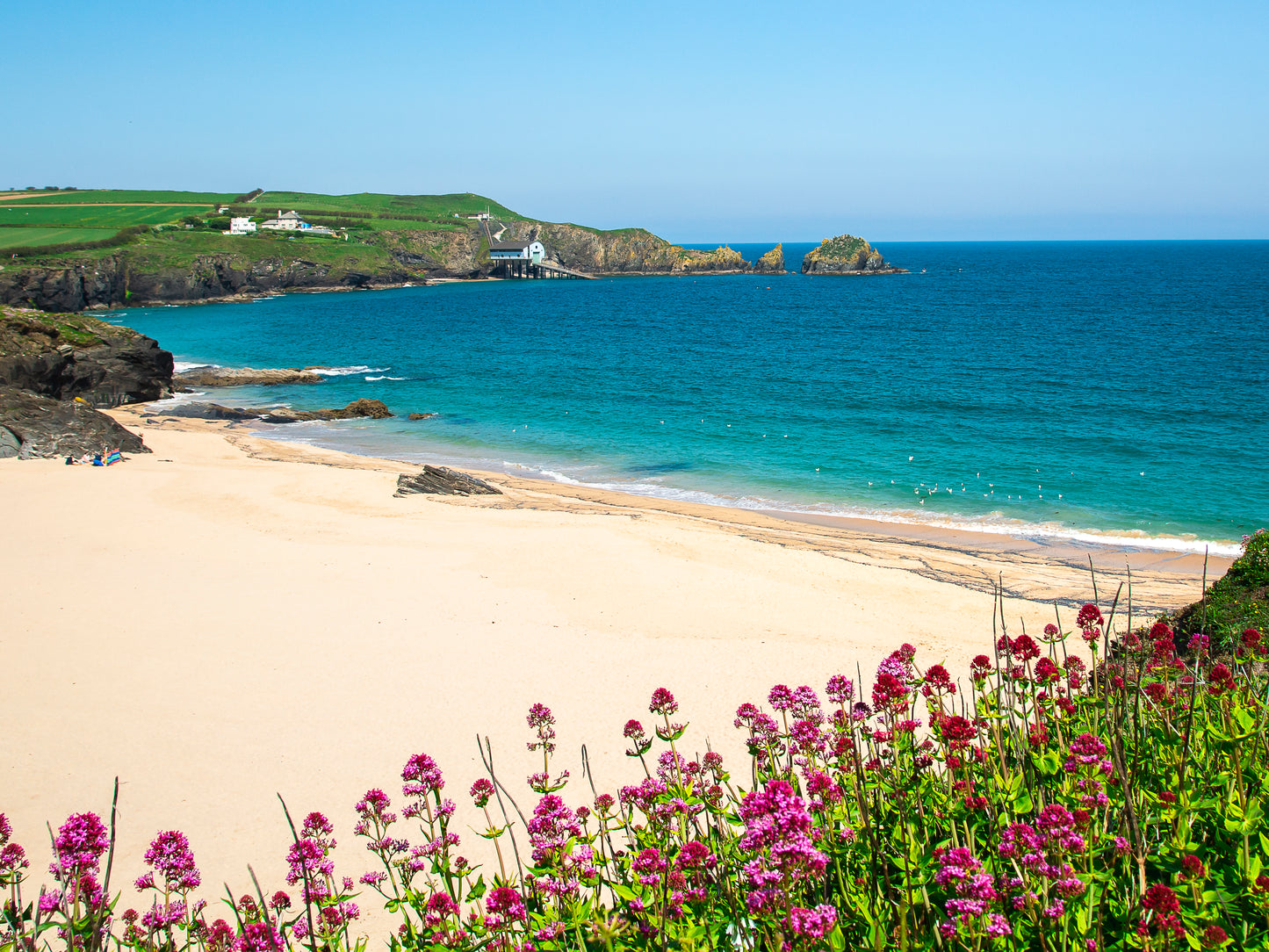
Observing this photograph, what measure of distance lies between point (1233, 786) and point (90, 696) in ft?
34.5

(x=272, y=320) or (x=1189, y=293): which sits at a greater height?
(x=1189, y=293)

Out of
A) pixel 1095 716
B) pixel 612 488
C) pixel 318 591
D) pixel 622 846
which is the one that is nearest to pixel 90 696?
pixel 318 591

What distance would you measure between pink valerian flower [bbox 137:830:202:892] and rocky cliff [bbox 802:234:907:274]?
6140 inches

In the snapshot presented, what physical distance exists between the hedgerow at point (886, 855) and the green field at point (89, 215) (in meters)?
132

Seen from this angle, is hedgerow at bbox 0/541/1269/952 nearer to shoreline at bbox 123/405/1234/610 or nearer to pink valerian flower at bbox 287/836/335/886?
pink valerian flower at bbox 287/836/335/886

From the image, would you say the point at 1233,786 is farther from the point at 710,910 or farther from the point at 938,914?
the point at 710,910

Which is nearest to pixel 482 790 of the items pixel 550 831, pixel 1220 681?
pixel 550 831

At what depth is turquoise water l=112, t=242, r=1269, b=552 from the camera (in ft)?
73.4

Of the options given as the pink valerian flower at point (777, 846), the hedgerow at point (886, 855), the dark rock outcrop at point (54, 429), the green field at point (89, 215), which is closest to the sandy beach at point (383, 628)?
the dark rock outcrop at point (54, 429)

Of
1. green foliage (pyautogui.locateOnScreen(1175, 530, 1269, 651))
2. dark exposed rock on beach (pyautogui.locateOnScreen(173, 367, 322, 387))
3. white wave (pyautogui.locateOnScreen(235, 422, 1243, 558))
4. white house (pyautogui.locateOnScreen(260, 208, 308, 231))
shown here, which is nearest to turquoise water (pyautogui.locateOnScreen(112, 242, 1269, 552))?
white wave (pyautogui.locateOnScreen(235, 422, 1243, 558))

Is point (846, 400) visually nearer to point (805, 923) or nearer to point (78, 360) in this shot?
point (78, 360)

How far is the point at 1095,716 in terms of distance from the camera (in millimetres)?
4742

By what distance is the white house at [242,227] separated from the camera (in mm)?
120688

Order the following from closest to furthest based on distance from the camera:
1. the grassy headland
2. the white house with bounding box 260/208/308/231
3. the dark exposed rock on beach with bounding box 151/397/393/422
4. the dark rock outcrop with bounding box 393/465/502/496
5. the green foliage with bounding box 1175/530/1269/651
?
the green foliage with bounding box 1175/530/1269/651 < the dark rock outcrop with bounding box 393/465/502/496 < the dark exposed rock on beach with bounding box 151/397/393/422 < the grassy headland < the white house with bounding box 260/208/308/231
